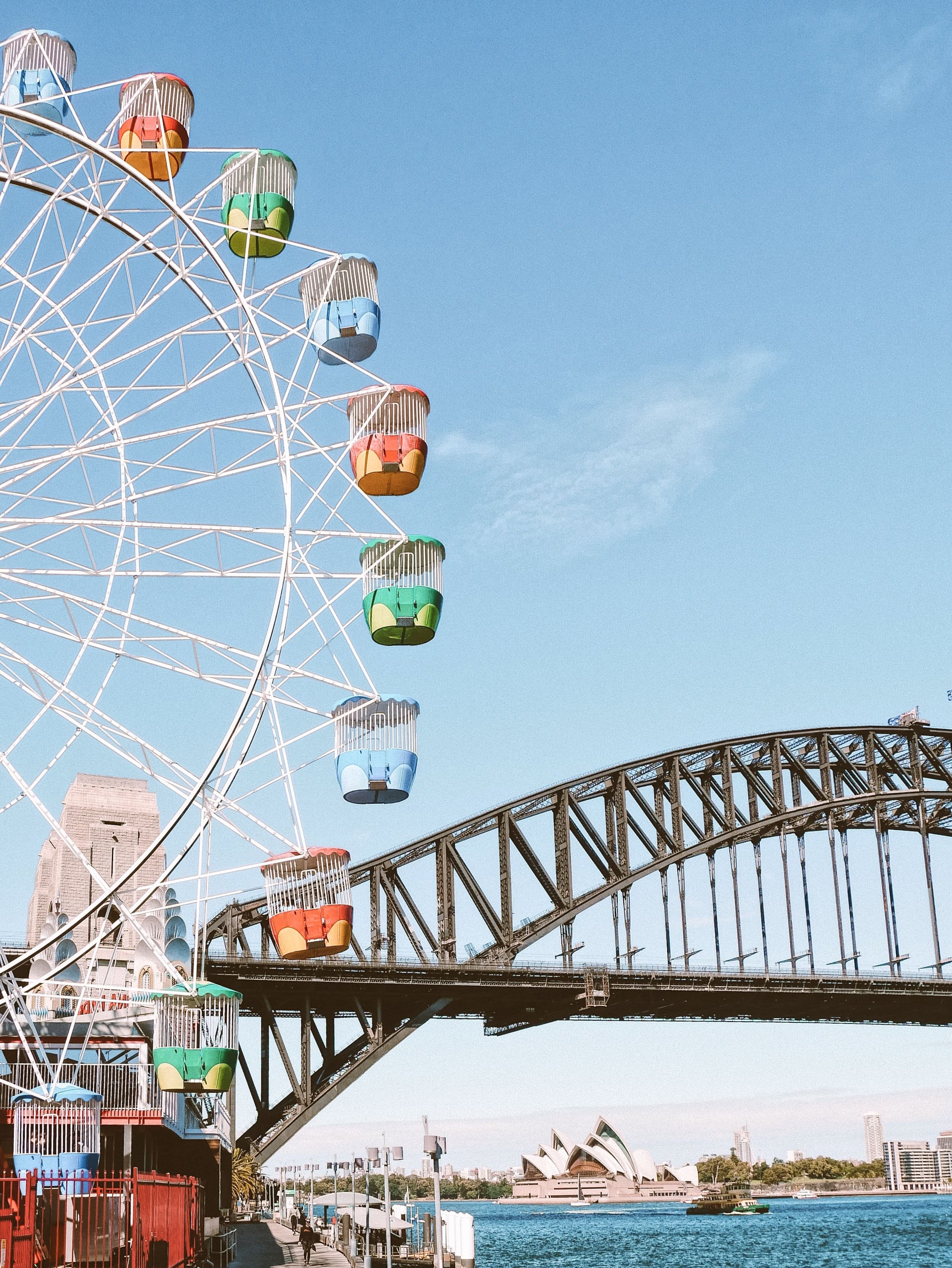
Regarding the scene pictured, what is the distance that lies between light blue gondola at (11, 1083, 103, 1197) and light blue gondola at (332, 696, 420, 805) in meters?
7.09

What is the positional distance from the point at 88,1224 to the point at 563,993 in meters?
58.4

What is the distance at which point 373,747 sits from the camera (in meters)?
28.7

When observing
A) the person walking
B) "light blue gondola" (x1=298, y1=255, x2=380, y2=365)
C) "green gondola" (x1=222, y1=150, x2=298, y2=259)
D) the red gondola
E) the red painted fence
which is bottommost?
the person walking

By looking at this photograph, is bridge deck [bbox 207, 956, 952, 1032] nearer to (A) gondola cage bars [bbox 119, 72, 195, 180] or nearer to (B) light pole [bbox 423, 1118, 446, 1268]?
(B) light pole [bbox 423, 1118, 446, 1268]

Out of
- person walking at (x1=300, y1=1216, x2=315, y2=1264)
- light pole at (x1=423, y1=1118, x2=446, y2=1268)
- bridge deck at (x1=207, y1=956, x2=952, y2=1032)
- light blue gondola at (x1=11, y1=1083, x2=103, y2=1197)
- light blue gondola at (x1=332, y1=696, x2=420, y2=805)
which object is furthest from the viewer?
bridge deck at (x1=207, y1=956, x2=952, y2=1032)

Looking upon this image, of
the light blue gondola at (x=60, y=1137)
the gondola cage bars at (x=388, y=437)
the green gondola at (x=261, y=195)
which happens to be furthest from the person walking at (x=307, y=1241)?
the green gondola at (x=261, y=195)

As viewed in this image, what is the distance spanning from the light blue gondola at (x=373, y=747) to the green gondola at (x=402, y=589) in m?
1.42

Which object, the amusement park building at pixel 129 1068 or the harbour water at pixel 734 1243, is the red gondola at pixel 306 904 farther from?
the harbour water at pixel 734 1243

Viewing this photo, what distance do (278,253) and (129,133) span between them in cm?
352

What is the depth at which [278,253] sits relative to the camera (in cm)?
3052

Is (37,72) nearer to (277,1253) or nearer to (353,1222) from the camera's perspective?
(277,1253)

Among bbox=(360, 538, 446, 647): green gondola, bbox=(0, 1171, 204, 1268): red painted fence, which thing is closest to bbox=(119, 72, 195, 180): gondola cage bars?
bbox=(360, 538, 446, 647): green gondola

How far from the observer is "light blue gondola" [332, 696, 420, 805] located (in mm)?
28609

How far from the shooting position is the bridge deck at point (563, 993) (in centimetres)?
6950
